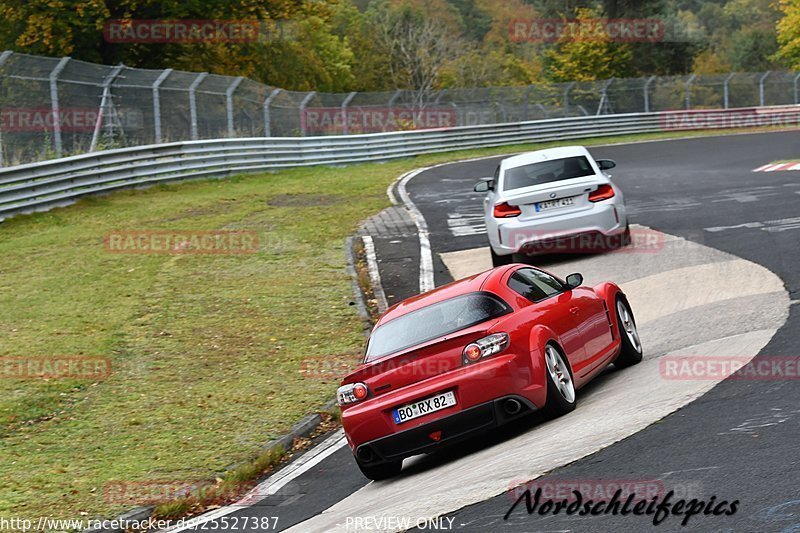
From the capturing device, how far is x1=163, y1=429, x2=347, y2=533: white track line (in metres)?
8.32

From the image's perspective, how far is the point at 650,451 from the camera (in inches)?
270

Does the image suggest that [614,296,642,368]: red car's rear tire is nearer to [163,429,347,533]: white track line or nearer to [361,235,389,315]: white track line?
[163,429,347,533]: white track line

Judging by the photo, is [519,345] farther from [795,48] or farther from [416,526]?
[795,48]

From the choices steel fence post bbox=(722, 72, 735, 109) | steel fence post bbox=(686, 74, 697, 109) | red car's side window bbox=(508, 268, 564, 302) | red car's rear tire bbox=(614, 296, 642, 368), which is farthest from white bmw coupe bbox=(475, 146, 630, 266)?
steel fence post bbox=(722, 72, 735, 109)

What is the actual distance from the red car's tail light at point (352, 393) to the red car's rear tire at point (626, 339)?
2.81 m

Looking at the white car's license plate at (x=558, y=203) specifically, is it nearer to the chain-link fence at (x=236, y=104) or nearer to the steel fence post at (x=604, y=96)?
the chain-link fence at (x=236, y=104)

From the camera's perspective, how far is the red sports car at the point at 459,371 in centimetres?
805

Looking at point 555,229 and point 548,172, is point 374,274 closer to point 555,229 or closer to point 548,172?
point 555,229

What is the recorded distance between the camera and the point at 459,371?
26.6 feet

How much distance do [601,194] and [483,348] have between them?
823 centimetres

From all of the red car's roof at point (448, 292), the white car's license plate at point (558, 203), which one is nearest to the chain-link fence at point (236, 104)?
the white car's license plate at point (558, 203)

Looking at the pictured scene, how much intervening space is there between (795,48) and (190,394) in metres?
72.9

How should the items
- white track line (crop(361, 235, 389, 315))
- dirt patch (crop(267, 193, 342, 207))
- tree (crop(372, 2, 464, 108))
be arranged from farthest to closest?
tree (crop(372, 2, 464, 108)) < dirt patch (crop(267, 193, 342, 207)) < white track line (crop(361, 235, 389, 315))

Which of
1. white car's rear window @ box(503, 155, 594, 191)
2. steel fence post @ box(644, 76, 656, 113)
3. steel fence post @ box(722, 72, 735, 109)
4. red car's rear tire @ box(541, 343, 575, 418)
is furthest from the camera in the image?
steel fence post @ box(722, 72, 735, 109)
